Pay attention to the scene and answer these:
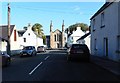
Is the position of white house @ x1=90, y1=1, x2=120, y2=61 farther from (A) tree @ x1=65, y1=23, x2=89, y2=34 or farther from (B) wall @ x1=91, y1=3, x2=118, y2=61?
(A) tree @ x1=65, y1=23, x2=89, y2=34

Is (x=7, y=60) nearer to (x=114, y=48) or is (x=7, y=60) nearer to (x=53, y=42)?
(x=114, y=48)

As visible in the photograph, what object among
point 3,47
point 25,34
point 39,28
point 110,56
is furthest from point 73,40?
point 110,56

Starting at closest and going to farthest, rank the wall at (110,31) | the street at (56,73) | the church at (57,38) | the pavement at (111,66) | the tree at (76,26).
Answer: the street at (56,73) < the pavement at (111,66) < the wall at (110,31) < the church at (57,38) < the tree at (76,26)

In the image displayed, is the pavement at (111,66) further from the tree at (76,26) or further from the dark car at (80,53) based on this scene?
the tree at (76,26)

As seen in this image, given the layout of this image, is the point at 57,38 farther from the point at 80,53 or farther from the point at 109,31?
the point at 80,53

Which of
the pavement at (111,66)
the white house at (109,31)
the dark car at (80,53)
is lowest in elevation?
the pavement at (111,66)

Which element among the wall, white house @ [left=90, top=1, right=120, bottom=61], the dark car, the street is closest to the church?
white house @ [left=90, top=1, right=120, bottom=61]

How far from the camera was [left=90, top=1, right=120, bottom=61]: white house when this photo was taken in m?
26.0

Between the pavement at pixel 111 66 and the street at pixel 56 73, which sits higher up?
the pavement at pixel 111 66

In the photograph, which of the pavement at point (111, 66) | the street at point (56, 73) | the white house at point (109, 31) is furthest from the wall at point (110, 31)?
the street at point (56, 73)

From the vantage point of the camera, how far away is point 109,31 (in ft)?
96.2

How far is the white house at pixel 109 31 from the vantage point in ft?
85.2

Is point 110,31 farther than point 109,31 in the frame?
No

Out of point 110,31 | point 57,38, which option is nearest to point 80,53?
point 110,31
